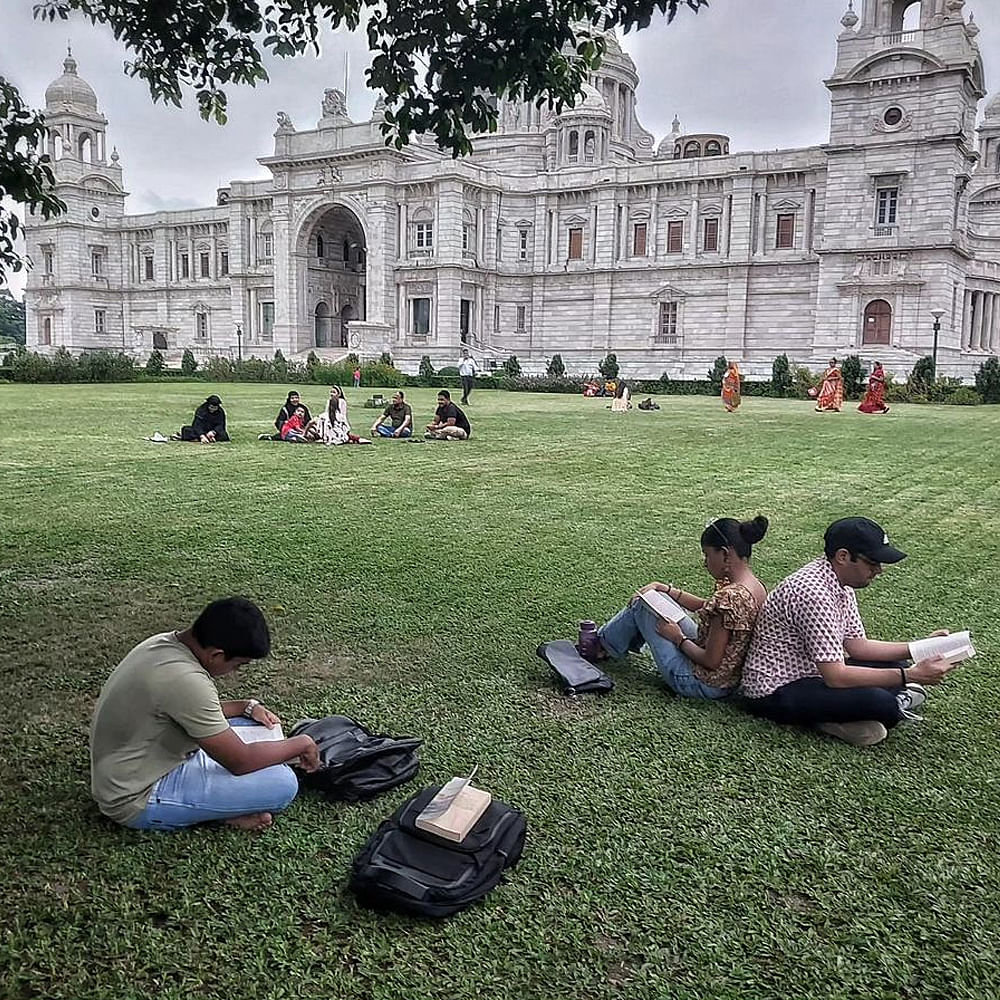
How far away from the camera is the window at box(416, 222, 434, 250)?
54688 mm

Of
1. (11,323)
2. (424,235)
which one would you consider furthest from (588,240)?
(11,323)

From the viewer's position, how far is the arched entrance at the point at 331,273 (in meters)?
59.6

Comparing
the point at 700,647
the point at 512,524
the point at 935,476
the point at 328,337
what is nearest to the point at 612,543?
the point at 512,524

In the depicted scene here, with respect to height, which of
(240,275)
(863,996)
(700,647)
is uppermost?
(240,275)

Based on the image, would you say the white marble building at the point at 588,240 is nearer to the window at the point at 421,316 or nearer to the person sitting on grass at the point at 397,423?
the window at the point at 421,316

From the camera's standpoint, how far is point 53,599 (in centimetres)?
657

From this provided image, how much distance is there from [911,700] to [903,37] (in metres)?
47.1

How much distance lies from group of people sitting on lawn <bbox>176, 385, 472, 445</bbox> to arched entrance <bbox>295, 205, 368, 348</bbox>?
141ft

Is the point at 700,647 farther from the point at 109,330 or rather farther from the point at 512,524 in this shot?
the point at 109,330

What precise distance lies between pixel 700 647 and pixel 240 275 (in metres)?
62.4

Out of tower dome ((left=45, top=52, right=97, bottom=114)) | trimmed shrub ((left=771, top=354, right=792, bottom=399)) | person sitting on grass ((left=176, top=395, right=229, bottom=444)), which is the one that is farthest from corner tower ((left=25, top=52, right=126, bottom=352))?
person sitting on grass ((left=176, top=395, right=229, bottom=444))

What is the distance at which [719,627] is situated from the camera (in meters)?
4.72

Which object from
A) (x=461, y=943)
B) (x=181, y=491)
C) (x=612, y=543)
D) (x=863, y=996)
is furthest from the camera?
(x=181, y=491)

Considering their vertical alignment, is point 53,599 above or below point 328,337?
below
